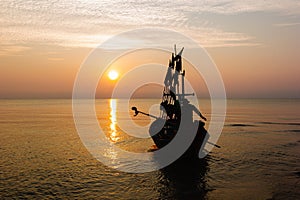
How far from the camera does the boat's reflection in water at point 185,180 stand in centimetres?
2595

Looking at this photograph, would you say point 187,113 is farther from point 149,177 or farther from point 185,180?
point 149,177

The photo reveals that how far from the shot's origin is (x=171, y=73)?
4853cm

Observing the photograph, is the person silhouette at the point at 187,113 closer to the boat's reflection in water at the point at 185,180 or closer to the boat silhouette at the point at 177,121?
the boat silhouette at the point at 177,121

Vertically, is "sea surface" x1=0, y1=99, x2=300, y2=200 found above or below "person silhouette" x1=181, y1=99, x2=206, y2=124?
below

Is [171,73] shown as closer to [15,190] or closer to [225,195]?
[225,195]

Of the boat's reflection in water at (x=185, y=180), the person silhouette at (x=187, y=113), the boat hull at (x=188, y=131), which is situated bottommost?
the boat's reflection in water at (x=185, y=180)

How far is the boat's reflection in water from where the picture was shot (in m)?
26.0

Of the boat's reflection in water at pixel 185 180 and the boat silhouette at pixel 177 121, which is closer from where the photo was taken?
the boat's reflection in water at pixel 185 180

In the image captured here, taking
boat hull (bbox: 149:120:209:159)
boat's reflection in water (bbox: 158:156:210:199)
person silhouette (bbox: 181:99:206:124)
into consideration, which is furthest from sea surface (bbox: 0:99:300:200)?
person silhouette (bbox: 181:99:206:124)

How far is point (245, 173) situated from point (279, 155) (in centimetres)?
1493

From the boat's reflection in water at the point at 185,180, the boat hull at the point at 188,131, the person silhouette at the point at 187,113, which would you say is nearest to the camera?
the boat's reflection in water at the point at 185,180

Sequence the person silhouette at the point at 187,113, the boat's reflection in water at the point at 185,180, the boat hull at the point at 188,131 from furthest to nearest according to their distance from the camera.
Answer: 1. the person silhouette at the point at 187,113
2. the boat hull at the point at 188,131
3. the boat's reflection in water at the point at 185,180

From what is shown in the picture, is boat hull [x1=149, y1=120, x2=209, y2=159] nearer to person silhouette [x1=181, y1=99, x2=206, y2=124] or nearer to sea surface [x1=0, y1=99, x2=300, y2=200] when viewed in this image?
person silhouette [x1=181, y1=99, x2=206, y2=124]

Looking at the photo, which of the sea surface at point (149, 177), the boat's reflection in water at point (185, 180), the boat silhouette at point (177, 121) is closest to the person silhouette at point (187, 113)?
the boat silhouette at point (177, 121)
